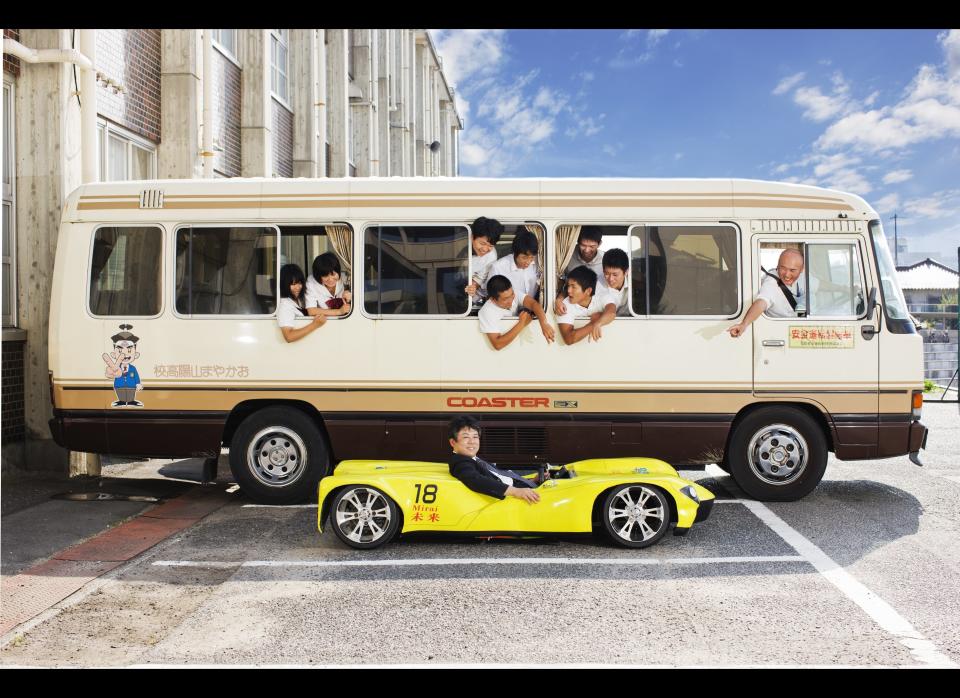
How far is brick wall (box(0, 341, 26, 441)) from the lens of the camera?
893 cm

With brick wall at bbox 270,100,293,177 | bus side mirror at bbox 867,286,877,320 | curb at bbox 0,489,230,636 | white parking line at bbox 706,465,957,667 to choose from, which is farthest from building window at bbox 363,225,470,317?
brick wall at bbox 270,100,293,177

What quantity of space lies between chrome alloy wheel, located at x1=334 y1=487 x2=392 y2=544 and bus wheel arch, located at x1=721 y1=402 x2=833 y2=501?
3447mm

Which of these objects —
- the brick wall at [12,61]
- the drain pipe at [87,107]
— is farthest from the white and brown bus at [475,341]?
the brick wall at [12,61]

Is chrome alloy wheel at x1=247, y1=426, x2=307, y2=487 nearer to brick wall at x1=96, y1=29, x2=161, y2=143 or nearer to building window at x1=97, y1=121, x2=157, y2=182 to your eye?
building window at x1=97, y1=121, x2=157, y2=182

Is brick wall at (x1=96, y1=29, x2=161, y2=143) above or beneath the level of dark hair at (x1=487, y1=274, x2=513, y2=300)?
above

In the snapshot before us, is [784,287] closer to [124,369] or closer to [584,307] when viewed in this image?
[584,307]

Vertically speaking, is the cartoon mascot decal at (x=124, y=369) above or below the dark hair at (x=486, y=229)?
below

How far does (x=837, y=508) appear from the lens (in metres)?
7.35

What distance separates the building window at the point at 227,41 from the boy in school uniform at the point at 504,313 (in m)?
9.56

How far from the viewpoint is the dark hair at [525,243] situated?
731 centimetres

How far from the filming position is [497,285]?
23.9 ft

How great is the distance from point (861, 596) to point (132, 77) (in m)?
11.1

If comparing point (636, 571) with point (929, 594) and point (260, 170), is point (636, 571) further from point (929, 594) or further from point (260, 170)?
point (260, 170)

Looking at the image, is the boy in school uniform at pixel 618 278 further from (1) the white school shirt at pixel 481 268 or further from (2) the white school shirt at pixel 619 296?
(1) the white school shirt at pixel 481 268
